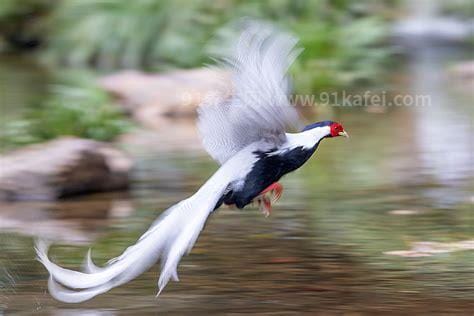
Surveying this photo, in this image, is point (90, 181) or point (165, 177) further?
point (165, 177)

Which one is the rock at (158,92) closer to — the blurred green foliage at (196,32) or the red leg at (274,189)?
the blurred green foliage at (196,32)

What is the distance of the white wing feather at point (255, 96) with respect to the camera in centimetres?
472

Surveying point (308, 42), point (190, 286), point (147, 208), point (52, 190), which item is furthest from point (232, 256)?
point (308, 42)

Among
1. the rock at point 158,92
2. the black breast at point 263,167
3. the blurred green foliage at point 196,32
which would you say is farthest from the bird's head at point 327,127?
the blurred green foliage at point 196,32

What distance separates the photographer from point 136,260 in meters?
4.43

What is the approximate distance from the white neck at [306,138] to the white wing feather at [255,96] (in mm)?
41

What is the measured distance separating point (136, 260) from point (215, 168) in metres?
4.08

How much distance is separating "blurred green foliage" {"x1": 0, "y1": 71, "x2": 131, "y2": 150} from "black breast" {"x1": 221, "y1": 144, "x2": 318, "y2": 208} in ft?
13.7

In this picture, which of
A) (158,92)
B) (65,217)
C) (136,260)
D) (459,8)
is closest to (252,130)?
(136,260)

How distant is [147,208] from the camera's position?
7023 millimetres

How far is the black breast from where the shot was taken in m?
4.80

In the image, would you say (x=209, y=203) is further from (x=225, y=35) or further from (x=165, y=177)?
(x=225, y=35)

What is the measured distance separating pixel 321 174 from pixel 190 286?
3.26 metres

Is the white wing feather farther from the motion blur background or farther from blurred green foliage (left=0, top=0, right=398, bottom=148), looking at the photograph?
blurred green foliage (left=0, top=0, right=398, bottom=148)
